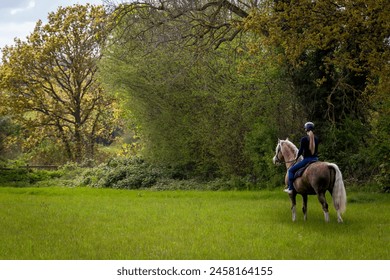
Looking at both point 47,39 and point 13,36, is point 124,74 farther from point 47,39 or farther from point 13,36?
point 13,36

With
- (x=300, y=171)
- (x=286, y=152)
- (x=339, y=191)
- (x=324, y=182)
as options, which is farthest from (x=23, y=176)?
(x=339, y=191)

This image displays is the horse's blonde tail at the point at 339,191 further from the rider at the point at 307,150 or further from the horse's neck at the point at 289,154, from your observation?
the horse's neck at the point at 289,154

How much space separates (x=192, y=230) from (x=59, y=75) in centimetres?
3416

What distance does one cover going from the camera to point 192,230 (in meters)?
12.2

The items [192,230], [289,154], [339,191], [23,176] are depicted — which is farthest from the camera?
[23,176]

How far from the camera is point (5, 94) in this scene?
135 ft

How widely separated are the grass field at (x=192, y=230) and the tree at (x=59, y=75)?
74.5 feet

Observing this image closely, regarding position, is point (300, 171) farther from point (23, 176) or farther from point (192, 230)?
point (23, 176)

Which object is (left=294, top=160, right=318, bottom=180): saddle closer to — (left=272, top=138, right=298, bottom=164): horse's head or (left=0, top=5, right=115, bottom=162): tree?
(left=272, top=138, right=298, bottom=164): horse's head

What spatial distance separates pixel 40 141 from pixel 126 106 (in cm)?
1540

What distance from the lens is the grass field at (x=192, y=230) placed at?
9.52 m

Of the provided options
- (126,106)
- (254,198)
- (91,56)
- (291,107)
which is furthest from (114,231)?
(91,56)

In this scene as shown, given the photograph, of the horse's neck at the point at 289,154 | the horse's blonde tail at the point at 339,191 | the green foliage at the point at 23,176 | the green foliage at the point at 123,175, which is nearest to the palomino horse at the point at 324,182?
the horse's blonde tail at the point at 339,191

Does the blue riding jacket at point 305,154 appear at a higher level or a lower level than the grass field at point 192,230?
higher
